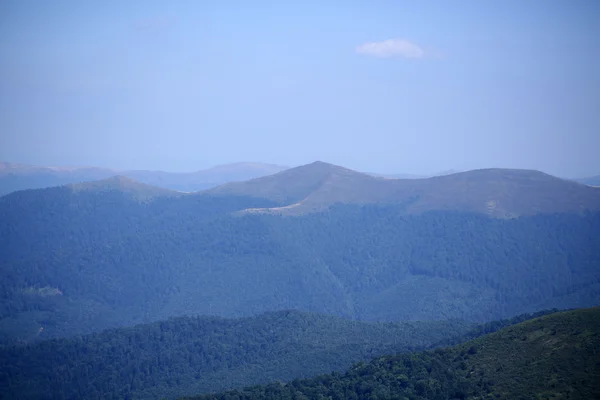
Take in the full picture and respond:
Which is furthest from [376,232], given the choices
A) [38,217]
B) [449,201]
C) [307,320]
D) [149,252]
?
[38,217]

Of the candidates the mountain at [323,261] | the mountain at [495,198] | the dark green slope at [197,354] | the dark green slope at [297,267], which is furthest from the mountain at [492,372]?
the mountain at [495,198]

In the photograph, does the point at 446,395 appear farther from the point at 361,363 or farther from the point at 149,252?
the point at 149,252

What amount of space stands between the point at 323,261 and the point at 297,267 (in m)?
11.0

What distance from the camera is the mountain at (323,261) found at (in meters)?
146

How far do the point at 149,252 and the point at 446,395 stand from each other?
124 meters

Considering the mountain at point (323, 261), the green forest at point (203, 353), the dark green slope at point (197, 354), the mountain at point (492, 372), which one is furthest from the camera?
the mountain at point (323, 261)

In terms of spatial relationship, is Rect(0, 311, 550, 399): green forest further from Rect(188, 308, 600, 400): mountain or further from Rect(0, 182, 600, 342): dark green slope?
Rect(0, 182, 600, 342): dark green slope

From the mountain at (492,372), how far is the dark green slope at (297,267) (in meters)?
66.6

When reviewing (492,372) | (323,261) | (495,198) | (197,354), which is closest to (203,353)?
(197,354)

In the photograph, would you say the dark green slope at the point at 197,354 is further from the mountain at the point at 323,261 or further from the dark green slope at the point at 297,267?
the dark green slope at the point at 297,267

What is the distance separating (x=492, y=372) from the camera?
64.6 metres

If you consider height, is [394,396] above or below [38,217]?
below

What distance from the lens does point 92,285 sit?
512 feet

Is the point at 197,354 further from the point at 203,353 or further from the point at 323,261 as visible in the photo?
the point at 323,261
